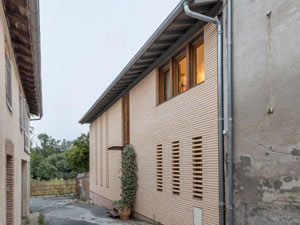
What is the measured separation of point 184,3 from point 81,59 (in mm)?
77611

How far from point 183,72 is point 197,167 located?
117 inches

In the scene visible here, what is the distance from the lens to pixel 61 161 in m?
46.7

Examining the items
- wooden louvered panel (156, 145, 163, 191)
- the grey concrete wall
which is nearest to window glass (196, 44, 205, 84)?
the grey concrete wall

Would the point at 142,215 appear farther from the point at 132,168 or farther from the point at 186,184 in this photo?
the point at 186,184

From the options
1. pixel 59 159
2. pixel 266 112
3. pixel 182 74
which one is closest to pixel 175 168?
pixel 182 74

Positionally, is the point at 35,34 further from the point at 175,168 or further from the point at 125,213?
the point at 125,213

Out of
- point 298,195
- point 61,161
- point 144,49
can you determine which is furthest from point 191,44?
point 61,161

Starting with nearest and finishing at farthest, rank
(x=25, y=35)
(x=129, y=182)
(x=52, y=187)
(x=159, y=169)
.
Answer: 1. (x=25, y=35)
2. (x=159, y=169)
3. (x=129, y=182)
4. (x=52, y=187)

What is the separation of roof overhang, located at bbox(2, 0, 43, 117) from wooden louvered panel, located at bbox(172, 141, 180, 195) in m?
4.45

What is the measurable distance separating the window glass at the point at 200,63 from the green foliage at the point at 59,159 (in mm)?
21415

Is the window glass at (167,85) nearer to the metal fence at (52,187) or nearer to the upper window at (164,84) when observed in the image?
the upper window at (164,84)

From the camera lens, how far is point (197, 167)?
9273 mm

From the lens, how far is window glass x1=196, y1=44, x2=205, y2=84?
9.45 m

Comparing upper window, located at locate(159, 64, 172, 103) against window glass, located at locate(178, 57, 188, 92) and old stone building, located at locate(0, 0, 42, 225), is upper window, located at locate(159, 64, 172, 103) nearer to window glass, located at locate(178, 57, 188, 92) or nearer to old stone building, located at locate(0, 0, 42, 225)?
window glass, located at locate(178, 57, 188, 92)
